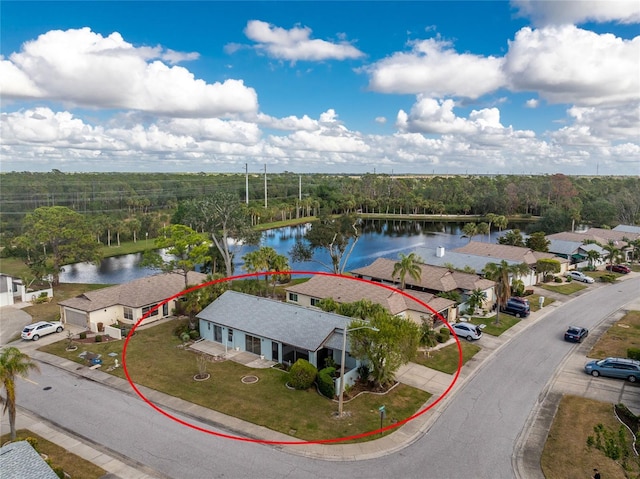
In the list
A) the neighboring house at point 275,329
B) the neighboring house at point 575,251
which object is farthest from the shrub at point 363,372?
the neighboring house at point 575,251

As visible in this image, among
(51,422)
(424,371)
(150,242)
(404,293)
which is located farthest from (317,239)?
(150,242)

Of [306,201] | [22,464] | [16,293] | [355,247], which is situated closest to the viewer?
[22,464]

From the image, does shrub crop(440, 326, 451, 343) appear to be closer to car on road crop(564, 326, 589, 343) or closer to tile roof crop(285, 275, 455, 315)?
tile roof crop(285, 275, 455, 315)

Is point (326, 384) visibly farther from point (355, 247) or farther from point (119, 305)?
point (355, 247)

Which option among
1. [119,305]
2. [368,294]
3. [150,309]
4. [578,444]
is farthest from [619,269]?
[119,305]

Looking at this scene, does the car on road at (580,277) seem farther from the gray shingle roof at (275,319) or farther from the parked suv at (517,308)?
the gray shingle roof at (275,319)

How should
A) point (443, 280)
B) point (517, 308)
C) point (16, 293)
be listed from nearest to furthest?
point (517, 308) < point (443, 280) < point (16, 293)
